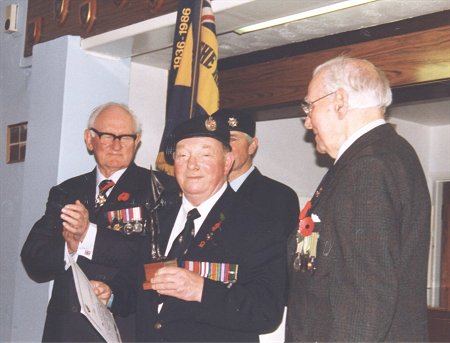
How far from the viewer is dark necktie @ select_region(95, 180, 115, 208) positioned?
3.19 meters

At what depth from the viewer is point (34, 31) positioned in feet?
15.7

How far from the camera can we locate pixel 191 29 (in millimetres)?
3365

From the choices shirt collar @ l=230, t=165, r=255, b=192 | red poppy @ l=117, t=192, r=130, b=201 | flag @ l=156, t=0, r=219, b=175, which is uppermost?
flag @ l=156, t=0, r=219, b=175

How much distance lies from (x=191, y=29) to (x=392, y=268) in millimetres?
1888

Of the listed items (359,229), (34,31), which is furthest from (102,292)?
(34,31)

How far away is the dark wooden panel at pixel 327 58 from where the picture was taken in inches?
136

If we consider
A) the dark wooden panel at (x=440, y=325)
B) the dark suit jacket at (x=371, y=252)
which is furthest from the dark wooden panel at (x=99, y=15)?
the dark wooden panel at (x=440, y=325)

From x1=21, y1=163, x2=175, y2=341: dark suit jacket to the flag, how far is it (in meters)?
0.25

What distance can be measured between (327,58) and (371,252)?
227 cm

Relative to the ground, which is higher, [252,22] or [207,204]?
[252,22]

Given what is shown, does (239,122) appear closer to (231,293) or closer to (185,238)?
(185,238)

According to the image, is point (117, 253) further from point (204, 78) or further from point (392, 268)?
point (392, 268)

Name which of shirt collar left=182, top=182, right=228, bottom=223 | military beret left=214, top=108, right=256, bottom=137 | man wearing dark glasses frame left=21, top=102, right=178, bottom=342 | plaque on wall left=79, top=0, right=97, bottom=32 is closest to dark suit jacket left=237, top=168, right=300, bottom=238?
military beret left=214, top=108, right=256, bottom=137

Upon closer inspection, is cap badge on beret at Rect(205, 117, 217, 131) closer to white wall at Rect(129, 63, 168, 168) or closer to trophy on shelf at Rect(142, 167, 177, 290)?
trophy on shelf at Rect(142, 167, 177, 290)
